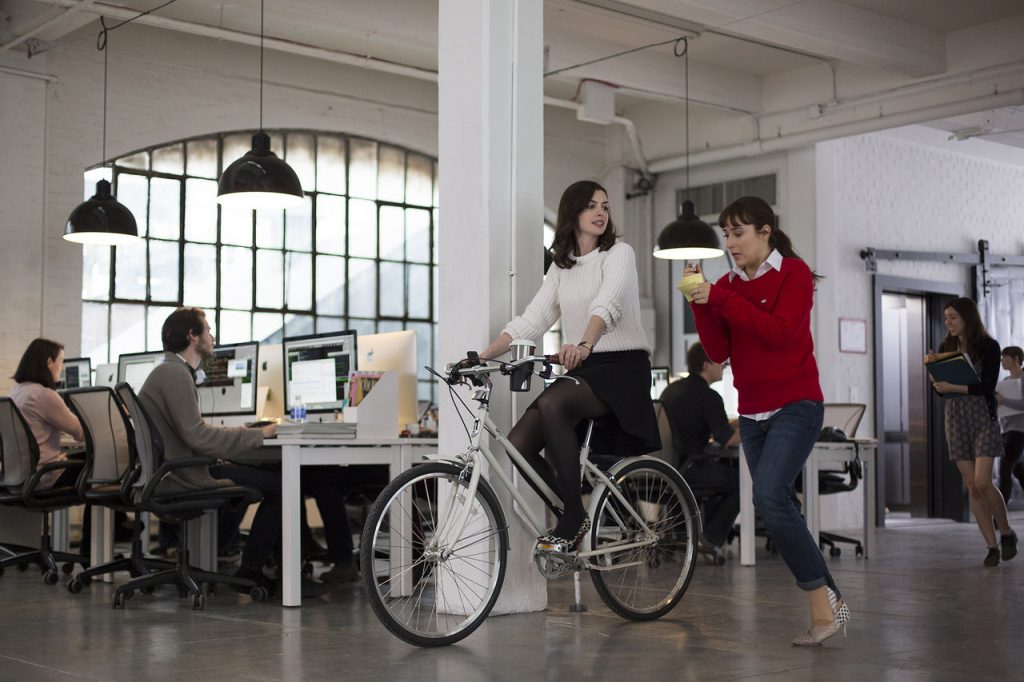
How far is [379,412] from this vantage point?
209 inches

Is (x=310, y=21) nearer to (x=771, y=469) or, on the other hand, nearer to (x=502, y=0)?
(x=502, y=0)

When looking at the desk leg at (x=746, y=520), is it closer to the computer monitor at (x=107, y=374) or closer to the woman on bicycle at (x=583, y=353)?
the woman on bicycle at (x=583, y=353)

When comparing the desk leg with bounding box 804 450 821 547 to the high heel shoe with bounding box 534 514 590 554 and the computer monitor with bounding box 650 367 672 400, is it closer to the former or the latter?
the computer monitor with bounding box 650 367 672 400

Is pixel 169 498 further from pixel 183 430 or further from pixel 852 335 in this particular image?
pixel 852 335

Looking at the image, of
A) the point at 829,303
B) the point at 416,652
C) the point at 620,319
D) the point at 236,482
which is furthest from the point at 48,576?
the point at 829,303

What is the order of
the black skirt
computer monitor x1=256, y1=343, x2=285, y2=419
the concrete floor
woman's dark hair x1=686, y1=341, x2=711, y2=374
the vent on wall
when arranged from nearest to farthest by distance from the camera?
the concrete floor < the black skirt < computer monitor x1=256, y1=343, x2=285, y2=419 < woman's dark hair x1=686, y1=341, x2=711, y2=374 < the vent on wall

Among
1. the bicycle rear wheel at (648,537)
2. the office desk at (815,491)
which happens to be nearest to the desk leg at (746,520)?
the office desk at (815,491)

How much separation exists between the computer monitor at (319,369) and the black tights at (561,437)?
1.69 m

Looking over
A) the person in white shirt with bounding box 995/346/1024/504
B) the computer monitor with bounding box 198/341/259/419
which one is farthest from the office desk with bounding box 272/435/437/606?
the person in white shirt with bounding box 995/346/1024/504

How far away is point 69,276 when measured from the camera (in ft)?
28.5

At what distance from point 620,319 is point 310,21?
519 centimetres

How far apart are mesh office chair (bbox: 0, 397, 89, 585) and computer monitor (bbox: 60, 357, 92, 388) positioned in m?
1.58

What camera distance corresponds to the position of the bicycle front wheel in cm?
361

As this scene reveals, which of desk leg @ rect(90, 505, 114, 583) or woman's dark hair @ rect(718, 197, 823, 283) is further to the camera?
desk leg @ rect(90, 505, 114, 583)
